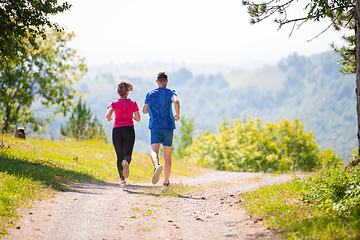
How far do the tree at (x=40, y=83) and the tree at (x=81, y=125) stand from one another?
2.58m

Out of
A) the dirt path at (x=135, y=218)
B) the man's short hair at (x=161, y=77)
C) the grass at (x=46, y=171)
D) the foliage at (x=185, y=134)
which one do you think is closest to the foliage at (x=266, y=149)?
the grass at (x=46, y=171)

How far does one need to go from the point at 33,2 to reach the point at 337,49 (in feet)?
29.4

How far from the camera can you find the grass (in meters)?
5.91

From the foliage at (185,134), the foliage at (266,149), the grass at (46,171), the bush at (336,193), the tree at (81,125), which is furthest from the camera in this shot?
the foliage at (185,134)

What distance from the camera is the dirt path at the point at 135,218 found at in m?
4.70

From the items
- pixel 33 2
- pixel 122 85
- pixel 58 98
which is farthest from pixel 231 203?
pixel 58 98

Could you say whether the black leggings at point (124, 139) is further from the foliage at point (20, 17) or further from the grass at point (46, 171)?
the foliage at point (20, 17)

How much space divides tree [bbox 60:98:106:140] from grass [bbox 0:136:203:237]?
358 cm

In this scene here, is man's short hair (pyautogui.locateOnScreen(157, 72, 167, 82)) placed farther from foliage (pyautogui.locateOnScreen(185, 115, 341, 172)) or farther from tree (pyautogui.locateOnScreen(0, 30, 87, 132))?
tree (pyautogui.locateOnScreen(0, 30, 87, 132))

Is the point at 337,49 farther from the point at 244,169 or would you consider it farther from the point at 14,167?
the point at 244,169

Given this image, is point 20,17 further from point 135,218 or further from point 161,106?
point 135,218

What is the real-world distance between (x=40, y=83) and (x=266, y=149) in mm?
16769

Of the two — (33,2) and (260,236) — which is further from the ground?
(33,2)

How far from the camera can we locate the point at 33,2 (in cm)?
1066
